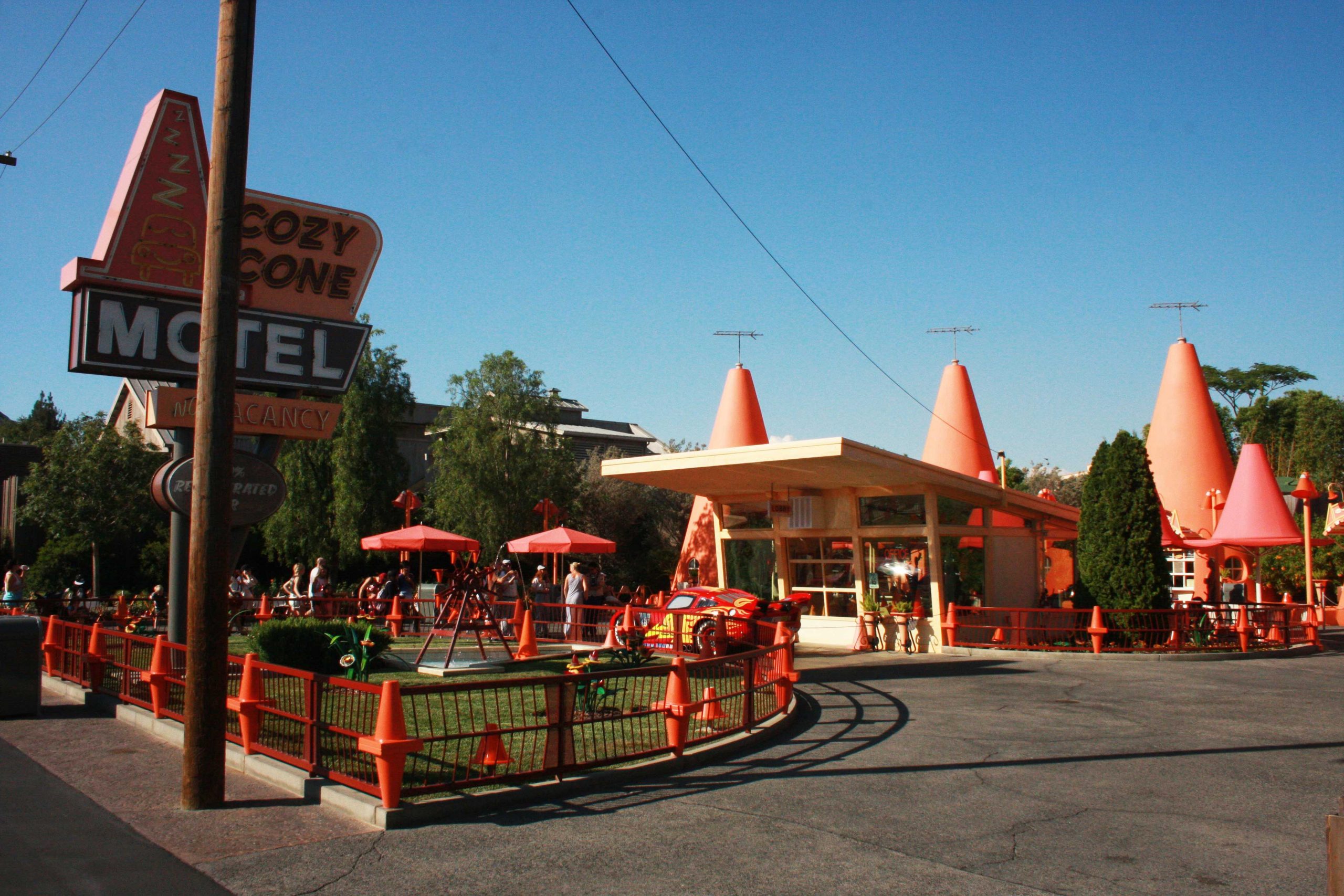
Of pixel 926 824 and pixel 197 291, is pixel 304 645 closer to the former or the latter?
pixel 197 291

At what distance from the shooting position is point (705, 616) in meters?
16.0

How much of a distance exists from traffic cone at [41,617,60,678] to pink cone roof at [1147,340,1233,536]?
27.7 m

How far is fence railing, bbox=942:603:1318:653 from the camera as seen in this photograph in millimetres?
18875

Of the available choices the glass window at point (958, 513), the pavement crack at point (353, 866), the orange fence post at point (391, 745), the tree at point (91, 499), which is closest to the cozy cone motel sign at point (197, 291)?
the orange fence post at point (391, 745)

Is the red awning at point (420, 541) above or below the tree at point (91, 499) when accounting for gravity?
below

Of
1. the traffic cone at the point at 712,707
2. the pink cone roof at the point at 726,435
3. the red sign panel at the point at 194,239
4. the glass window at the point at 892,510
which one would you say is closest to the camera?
the traffic cone at the point at 712,707

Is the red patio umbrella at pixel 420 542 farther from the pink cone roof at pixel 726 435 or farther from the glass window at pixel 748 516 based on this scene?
the pink cone roof at pixel 726 435

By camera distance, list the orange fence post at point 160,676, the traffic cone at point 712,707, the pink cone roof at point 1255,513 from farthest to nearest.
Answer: the pink cone roof at point 1255,513 < the orange fence post at point 160,676 < the traffic cone at point 712,707

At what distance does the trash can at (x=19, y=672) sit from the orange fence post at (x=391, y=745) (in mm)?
6016

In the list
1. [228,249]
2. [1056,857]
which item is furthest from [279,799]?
[1056,857]

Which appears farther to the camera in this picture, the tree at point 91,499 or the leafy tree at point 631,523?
the leafy tree at point 631,523

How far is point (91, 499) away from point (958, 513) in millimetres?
30955

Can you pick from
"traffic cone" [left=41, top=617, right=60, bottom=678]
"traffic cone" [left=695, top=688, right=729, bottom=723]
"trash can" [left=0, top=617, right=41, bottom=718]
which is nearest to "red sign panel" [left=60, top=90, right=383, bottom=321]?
"trash can" [left=0, top=617, right=41, bottom=718]

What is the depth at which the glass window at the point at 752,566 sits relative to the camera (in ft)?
74.4
